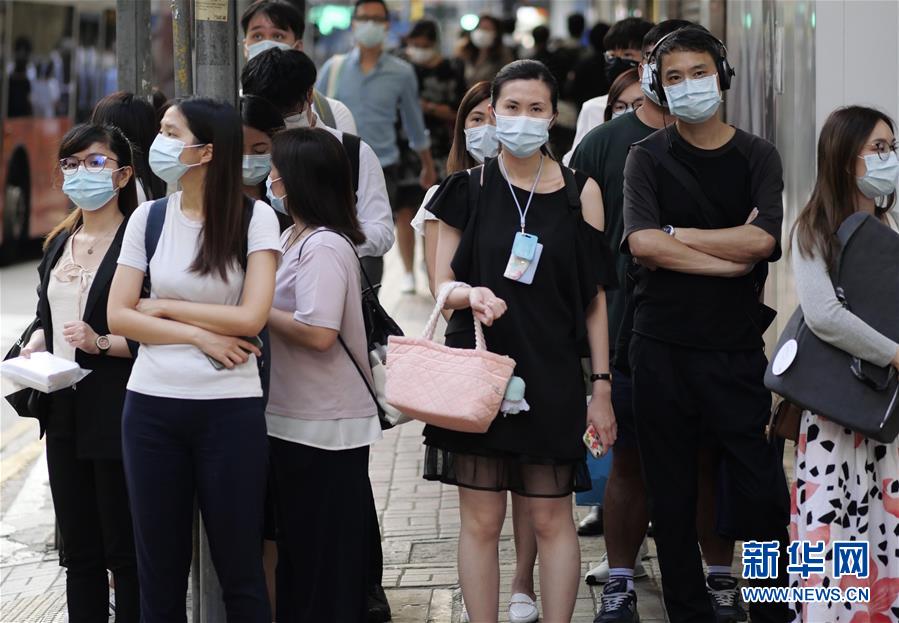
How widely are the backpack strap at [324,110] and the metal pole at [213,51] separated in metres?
1.50

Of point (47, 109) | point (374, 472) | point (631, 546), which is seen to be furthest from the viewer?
point (47, 109)

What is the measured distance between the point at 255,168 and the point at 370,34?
197 inches

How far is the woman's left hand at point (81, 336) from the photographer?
183 inches

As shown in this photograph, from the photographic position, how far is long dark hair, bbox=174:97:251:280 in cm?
427

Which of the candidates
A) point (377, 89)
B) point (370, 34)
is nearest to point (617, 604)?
point (377, 89)

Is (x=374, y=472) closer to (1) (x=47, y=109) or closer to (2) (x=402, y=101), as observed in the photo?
(2) (x=402, y=101)

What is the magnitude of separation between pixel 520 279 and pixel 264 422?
906 mm

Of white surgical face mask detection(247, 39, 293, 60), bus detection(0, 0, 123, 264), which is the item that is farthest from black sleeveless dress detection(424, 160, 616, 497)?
bus detection(0, 0, 123, 264)

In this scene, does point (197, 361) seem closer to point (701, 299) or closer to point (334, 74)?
point (701, 299)

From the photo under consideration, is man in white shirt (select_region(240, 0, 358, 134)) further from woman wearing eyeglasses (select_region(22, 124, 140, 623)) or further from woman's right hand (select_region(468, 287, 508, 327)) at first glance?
woman's right hand (select_region(468, 287, 508, 327))

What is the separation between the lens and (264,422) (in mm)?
4328

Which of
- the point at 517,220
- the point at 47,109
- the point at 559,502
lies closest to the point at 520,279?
the point at 517,220

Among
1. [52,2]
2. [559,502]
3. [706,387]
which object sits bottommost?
[559,502]

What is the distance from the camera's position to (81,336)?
466cm
